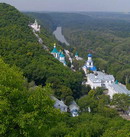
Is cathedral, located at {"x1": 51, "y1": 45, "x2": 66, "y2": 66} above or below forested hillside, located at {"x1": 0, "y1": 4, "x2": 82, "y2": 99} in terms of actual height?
below

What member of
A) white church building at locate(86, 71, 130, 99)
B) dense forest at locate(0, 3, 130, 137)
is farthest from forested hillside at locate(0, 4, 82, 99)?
white church building at locate(86, 71, 130, 99)

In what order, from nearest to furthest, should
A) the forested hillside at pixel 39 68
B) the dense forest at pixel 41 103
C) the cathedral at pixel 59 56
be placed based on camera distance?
the dense forest at pixel 41 103
the forested hillside at pixel 39 68
the cathedral at pixel 59 56

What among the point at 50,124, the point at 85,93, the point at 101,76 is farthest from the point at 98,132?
the point at 101,76

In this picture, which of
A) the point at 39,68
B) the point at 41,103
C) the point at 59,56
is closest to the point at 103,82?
the point at 59,56

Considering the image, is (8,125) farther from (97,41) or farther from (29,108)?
(97,41)

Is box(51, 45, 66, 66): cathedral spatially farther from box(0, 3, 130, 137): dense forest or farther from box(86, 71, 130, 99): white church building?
box(0, 3, 130, 137): dense forest

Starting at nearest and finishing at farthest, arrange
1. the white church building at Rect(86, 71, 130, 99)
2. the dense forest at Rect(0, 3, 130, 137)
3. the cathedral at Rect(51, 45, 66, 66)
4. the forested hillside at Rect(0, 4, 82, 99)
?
the dense forest at Rect(0, 3, 130, 137)
the forested hillside at Rect(0, 4, 82, 99)
the white church building at Rect(86, 71, 130, 99)
the cathedral at Rect(51, 45, 66, 66)

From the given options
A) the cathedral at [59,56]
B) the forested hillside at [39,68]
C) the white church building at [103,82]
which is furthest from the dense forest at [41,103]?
the cathedral at [59,56]

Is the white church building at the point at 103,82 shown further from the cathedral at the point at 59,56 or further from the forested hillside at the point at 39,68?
the cathedral at the point at 59,56
